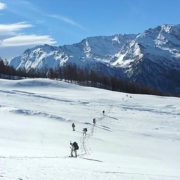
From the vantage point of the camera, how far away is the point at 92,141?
41625mm

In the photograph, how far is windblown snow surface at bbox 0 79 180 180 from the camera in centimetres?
2373

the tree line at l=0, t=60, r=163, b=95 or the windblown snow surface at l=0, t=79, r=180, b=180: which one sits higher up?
the tree line at l=0, t=60, r=163, b=95

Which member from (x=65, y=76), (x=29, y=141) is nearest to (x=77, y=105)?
(x=29, y=141)

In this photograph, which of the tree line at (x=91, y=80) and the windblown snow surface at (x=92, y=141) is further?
the tree line at (x=91, y=80)

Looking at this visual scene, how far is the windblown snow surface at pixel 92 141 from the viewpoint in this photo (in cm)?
2373

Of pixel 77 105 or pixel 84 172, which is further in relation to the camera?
pixel 77 105

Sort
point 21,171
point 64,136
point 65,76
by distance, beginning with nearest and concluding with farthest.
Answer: point 21,171 < point 64,136 < point 65,76

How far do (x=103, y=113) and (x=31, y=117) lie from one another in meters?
14.0

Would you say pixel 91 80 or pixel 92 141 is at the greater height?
pixel 91 80

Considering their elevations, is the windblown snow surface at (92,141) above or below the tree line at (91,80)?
below

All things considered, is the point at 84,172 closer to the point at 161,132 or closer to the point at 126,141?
the point at 126,141

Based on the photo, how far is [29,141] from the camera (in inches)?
1497

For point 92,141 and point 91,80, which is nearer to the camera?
point 92,141

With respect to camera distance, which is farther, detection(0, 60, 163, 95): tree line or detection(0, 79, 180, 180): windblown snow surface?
detection(0, 60, 163, 95): tree line
